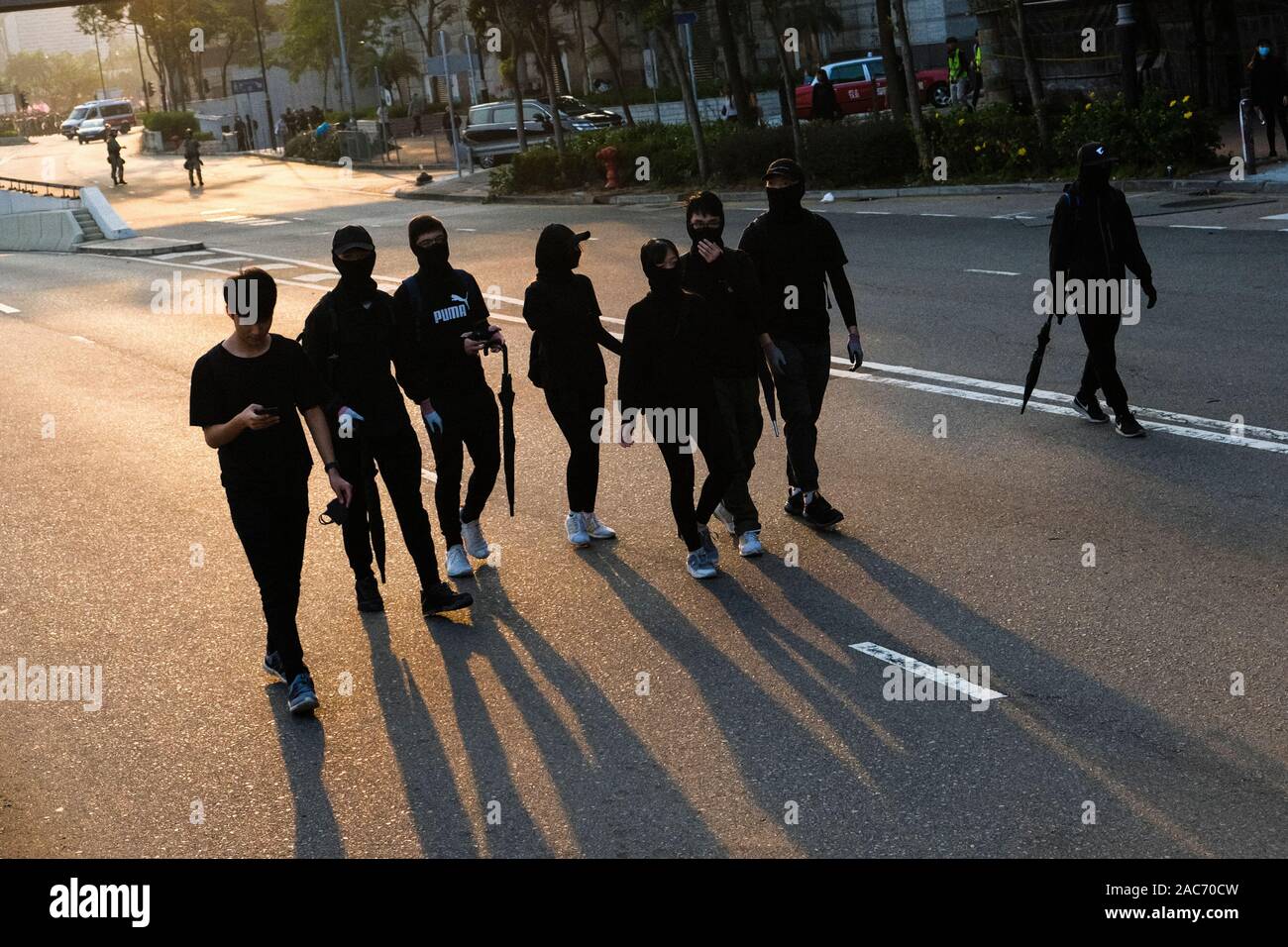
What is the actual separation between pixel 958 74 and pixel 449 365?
2978 centimetres

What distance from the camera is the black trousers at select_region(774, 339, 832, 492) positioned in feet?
30.5

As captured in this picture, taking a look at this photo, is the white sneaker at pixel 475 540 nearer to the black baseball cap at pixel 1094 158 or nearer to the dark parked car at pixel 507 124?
the black baseball cap at pixel 1094 158

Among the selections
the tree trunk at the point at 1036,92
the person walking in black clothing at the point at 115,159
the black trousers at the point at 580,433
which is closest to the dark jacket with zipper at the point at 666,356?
the black trousers at the point at 580,433

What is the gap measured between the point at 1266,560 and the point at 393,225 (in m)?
26.1

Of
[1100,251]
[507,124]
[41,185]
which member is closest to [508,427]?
[1100,251]

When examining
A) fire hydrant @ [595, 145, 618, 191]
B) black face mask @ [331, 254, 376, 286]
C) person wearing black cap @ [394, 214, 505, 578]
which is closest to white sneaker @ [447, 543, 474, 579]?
person wearing black cap @ [394, 214, 505, 578]

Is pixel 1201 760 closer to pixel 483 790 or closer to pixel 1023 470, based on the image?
pixel 483 790

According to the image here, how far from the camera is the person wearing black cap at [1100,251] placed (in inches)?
418

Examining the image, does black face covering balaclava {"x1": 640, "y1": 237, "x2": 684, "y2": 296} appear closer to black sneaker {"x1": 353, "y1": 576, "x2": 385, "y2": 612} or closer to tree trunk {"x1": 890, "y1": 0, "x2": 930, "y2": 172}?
black sneaker {"x1": 353, "y1": 576, "x2": 385, "y2": 612}

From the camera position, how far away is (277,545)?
7.25m

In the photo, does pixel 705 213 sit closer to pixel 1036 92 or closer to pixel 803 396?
pixel 803 396

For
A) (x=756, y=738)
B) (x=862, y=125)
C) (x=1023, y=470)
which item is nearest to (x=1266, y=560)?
(x=1023, y=470)

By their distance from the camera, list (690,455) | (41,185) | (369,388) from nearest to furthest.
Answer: (369,388)
(690,455)
(41,185)

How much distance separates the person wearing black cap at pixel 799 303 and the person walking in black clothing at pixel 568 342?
93cm
